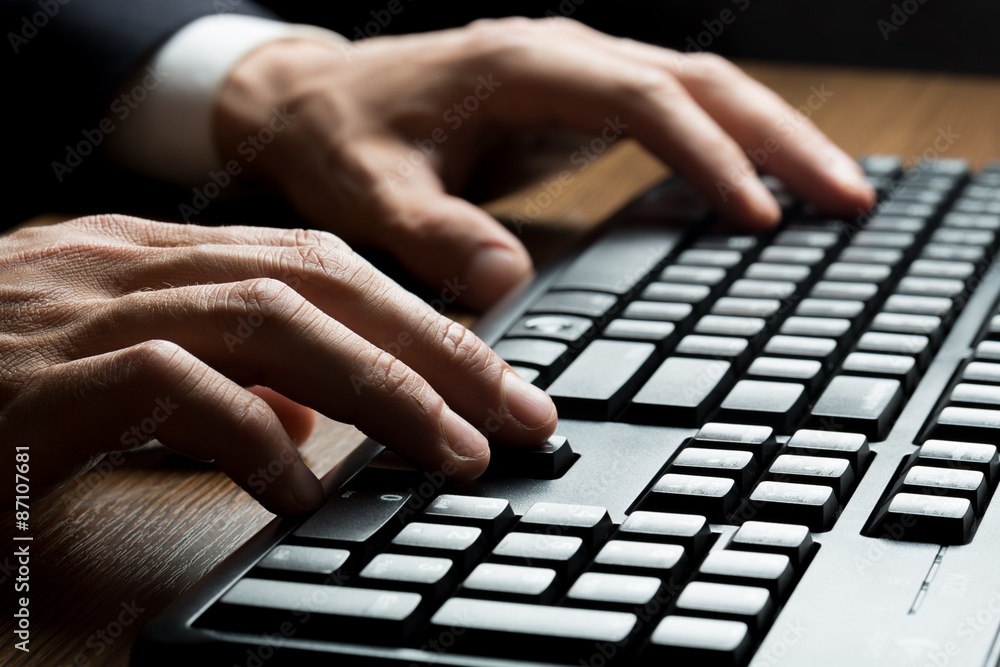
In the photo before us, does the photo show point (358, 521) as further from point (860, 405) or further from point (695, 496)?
point (860, 405)

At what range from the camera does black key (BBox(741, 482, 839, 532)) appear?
473mm

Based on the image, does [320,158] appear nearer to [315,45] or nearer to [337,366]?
[315,45]

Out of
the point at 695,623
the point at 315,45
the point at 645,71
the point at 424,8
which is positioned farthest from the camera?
the point at 424,8

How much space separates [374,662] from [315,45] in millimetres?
769

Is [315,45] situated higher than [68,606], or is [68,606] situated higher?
[315,45]

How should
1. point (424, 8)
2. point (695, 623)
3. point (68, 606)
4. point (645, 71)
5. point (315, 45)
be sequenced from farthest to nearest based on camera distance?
point (424, 8) → point (315, 45) → point (645, 71) → point (68, 606) → point (695, 623)

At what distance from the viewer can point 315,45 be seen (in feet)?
3.54

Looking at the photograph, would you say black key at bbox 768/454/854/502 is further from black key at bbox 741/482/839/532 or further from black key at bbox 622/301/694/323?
black key at bbox 622/301/694/323

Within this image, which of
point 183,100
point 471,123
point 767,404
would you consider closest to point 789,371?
point 767,404

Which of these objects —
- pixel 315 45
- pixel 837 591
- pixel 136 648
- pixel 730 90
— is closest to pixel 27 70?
pixel 315 45

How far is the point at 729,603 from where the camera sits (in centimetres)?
41

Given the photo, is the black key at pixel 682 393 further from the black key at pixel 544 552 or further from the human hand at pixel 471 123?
the human hand at pixel 471 123

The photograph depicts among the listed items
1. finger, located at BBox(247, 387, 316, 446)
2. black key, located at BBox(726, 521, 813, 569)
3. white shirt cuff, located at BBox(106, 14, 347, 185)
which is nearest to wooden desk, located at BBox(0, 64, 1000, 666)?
finger, located at BBox(247, 387, 316, 446)

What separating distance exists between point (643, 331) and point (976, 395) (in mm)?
167
